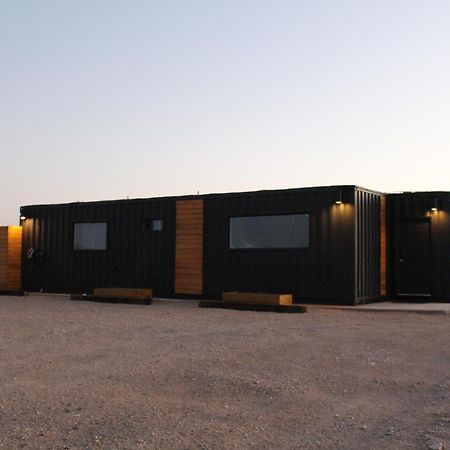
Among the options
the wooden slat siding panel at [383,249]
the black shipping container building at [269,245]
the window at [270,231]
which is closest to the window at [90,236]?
the black shipping container building at [269,245]

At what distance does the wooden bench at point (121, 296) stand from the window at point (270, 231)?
2856mm

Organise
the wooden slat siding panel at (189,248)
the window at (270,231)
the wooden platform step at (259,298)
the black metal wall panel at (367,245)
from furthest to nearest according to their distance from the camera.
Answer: the wooden slat siding panel at (189,248) < the window at (270,231) < the black metal wall panel at (367,245) < the wooden platform step at (259,298)

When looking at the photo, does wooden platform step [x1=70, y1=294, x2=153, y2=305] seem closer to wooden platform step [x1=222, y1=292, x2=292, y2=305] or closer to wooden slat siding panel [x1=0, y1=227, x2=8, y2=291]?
wooden platform step [x1=222, y1=292, x2=292, y2=305]

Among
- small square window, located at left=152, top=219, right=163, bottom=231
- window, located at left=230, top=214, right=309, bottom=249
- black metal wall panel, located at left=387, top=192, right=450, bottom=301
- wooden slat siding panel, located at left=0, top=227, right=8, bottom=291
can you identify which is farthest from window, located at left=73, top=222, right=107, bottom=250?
black metal wall panel, located at left=387, top=192, right=450, bottom=301

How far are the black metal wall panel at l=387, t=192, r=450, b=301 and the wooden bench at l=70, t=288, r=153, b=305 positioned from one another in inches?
278

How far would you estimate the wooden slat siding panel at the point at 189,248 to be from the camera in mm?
18078

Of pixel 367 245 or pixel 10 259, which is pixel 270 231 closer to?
pixel 367 245

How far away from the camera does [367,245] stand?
54.1 ft

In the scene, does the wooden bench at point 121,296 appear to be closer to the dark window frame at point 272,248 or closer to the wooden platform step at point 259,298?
the wooden platform step at point 259,298

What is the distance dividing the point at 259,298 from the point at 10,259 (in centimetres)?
1064

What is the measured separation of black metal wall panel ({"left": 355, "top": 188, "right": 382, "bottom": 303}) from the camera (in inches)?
626

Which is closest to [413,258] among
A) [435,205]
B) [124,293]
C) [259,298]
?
[435,205]

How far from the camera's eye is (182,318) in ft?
43.0

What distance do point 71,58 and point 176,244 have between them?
6.19 meters
